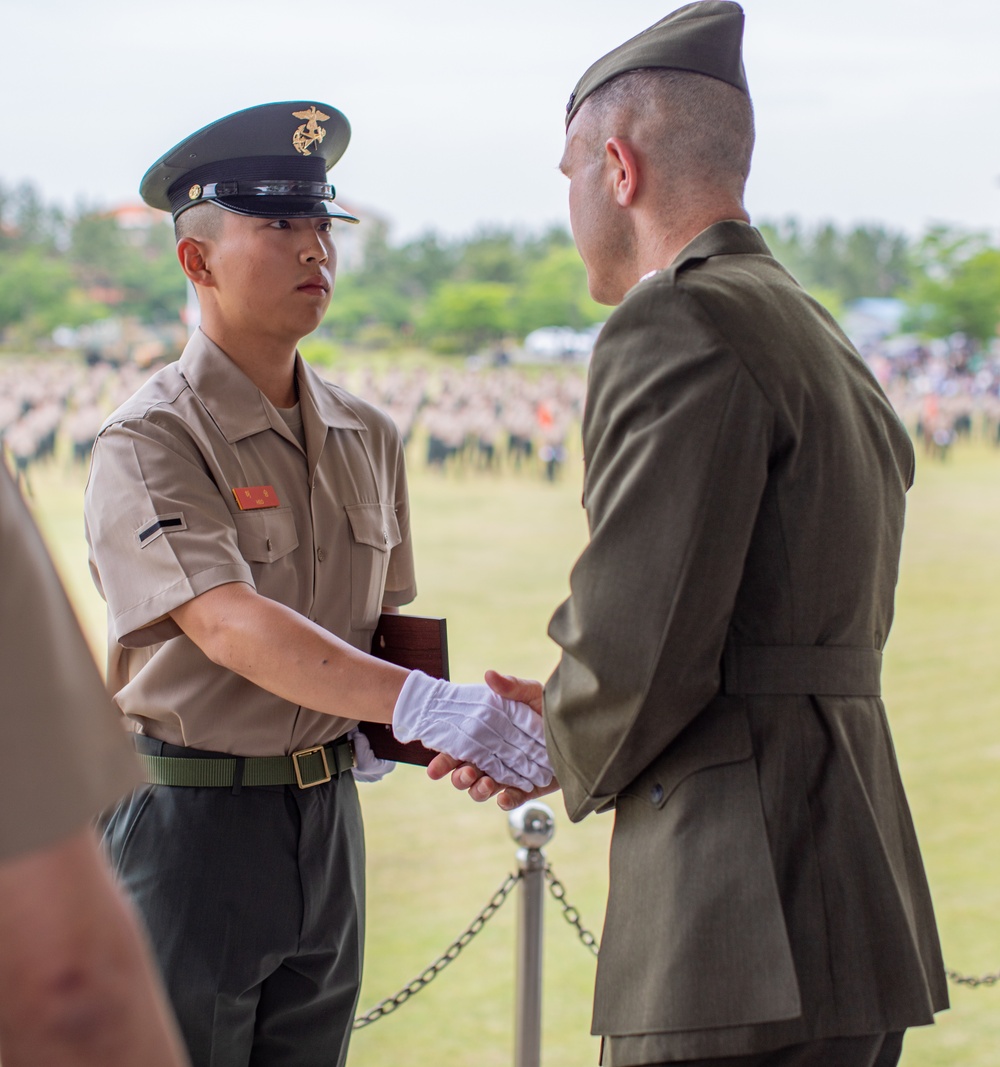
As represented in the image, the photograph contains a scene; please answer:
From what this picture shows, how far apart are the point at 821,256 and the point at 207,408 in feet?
35.7

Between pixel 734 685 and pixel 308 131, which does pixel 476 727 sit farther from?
pixel 308 131

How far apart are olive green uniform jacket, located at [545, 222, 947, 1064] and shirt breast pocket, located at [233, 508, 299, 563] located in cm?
59

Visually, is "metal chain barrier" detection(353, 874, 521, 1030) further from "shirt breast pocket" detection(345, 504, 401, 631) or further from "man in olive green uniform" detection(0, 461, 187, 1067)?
"man in olive green uniform" detection(0, 461, 187, 1067)

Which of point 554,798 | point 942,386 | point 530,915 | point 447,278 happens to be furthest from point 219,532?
point 942,386

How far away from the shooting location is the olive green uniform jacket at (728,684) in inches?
48.0

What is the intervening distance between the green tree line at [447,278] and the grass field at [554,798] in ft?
6.85

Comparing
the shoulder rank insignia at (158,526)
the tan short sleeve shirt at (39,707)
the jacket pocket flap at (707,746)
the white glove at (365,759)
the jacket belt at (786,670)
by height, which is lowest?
the white glove at (365,759)

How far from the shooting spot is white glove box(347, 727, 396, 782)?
1.90 m

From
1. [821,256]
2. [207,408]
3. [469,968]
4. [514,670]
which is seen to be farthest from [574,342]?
[207,408]

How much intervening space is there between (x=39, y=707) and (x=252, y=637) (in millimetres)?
976

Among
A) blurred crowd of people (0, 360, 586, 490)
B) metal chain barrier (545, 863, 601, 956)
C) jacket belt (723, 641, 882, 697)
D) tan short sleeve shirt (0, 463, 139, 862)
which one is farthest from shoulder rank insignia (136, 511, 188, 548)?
blurred crowd of people (0, 360, 586, 490)

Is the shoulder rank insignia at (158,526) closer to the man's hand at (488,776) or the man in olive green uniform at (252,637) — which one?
the man in olive green uniform at (252,637)

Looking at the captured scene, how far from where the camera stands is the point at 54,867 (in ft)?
2.08

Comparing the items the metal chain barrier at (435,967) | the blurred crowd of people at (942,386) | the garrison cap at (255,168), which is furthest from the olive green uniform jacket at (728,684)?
the blurred crowd of people at (942,386)
